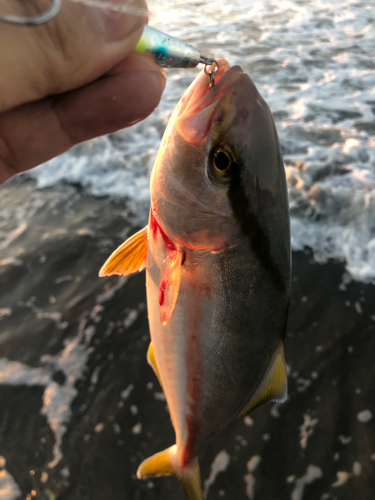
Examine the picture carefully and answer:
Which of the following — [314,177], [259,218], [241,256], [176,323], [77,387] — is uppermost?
[259,218]

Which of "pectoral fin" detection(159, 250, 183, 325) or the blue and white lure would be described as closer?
the blue and white lure

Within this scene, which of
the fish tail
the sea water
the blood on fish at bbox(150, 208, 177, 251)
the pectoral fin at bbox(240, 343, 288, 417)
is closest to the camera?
the blood on fish at bbox(150, 208, 177, 251)

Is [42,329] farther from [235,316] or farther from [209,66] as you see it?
[209,66]

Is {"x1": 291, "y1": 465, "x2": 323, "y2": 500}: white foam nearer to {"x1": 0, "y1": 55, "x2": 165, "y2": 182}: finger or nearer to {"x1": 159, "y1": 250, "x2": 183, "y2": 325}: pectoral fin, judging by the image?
{"x1": 159, "y1": 250, "x2": 183, "y2": 325}: pectoral fin

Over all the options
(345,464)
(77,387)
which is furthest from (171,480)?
(345,464)

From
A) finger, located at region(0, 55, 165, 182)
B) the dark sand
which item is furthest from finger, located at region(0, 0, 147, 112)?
the dark sand

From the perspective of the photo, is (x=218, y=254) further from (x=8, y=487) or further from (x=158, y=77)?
(x=8, y=487)

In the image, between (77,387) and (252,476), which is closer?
(252,476)

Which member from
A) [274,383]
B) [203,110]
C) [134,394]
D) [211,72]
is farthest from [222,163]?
[134,394]
